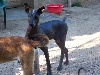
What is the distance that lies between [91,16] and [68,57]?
212 inches

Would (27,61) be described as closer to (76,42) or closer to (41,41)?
(41,41)

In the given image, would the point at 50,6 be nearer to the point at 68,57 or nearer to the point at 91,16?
the point at 91,16

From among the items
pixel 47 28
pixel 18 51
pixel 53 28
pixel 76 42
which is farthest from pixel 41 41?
pixel 76 42

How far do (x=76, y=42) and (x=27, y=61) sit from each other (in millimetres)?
3964

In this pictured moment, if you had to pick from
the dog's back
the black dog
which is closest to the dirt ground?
the black dog

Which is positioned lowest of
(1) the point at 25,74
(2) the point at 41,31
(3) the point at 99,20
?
(3) the point at 99,20

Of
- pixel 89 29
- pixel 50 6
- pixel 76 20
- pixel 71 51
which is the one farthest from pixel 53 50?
pixel 50 6

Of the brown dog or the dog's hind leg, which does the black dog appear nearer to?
the brown dog

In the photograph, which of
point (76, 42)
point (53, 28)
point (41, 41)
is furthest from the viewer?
point (76, 42)

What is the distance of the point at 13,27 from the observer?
32.5ft

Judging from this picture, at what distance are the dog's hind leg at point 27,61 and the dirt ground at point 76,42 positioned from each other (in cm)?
150

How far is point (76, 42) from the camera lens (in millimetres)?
8219

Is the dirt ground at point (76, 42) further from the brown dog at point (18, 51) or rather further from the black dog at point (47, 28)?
the brown dog at point (18, 51)

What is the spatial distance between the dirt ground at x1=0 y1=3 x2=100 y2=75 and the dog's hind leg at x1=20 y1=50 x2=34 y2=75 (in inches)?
59.2
